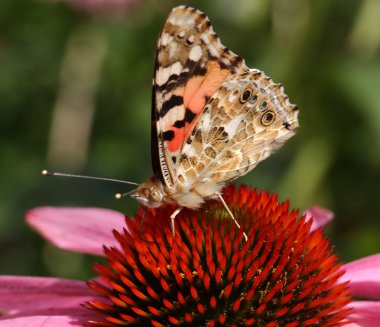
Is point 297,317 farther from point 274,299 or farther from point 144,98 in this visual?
point 144,98

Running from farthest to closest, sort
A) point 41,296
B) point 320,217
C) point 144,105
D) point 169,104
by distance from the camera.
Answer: point 144,105 < point 320,217 < point 41,296 < point 169,104

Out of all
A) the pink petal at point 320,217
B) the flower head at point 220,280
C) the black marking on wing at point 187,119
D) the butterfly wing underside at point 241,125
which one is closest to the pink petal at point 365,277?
the flower head at point 220,280

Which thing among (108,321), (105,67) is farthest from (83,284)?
(105,67)

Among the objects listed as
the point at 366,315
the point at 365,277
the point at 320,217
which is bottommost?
the point at 366,315

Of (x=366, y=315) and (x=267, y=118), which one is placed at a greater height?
(x=267, y=118)

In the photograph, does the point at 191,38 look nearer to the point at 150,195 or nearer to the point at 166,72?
the point at 166,72

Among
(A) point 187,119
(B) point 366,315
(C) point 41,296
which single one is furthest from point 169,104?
(B) point 366,315

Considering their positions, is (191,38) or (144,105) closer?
(191,38)
